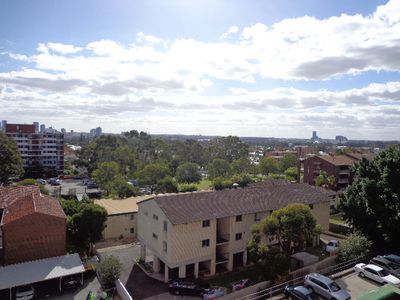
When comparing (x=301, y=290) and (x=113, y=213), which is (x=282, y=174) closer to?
(x=113, y=213)

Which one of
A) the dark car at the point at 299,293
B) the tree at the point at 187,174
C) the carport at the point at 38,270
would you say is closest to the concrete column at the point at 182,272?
the carport at the point at 38,270

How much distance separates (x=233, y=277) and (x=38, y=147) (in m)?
90.8

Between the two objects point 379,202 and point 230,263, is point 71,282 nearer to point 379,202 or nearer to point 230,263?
point 230,263

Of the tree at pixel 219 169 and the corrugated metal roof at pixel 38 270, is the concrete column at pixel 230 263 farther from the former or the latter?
the tree at pixel 219 169

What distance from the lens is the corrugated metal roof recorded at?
25.9 meters

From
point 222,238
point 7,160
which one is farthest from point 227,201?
point 7,160

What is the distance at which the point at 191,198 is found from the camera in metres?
33.5

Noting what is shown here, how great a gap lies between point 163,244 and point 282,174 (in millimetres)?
78871

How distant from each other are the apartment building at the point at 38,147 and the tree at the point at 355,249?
3459 inches

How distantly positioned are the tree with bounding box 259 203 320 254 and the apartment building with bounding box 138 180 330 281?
159cm

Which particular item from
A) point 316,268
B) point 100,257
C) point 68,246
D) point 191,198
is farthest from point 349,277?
point 68,246

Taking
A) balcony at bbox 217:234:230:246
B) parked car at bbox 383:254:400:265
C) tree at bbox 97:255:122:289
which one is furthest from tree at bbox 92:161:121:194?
parked car at bbox 383:254:400:265

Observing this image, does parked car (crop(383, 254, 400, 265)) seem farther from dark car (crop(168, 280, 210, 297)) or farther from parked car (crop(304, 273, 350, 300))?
dark car (crop(168, 280, 210, 297))

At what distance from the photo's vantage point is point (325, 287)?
24891 millimetres
